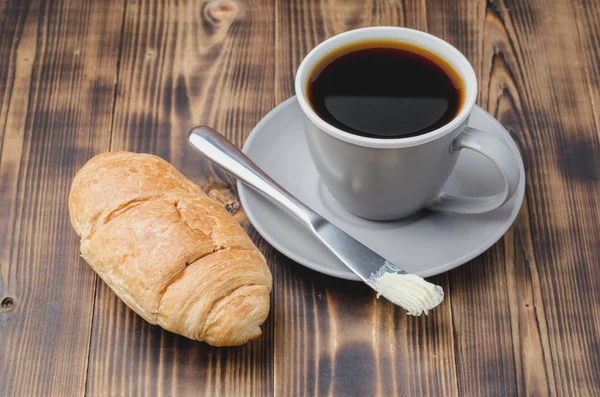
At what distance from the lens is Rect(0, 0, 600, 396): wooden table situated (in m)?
0.98

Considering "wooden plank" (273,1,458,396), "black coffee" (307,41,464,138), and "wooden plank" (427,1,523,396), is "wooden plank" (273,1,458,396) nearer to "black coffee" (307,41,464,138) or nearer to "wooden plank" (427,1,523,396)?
"wooden plank" (427,1,523,396)

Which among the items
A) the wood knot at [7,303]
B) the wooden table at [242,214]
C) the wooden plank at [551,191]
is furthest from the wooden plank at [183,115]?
the wooden plank at [551,191]

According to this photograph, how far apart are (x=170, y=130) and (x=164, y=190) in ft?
0.86

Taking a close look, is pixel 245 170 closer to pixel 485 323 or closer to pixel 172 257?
pixel 172 257

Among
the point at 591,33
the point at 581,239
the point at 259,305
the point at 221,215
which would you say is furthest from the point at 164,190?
the point at 591,33

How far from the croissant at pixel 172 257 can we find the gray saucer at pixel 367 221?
0.06 m

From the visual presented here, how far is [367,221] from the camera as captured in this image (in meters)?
1.07

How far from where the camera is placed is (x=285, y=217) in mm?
1062

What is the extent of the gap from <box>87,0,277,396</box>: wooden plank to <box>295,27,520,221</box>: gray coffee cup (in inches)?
6.9

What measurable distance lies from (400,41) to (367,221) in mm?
263

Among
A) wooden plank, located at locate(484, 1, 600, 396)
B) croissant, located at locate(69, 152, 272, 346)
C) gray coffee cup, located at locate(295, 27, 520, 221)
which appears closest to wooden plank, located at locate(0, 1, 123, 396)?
croissant, located at locate(69, 152, 272, 346)

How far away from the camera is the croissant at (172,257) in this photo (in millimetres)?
925

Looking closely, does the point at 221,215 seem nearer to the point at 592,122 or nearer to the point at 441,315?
the point at 441,315

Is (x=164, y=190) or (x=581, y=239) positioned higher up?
(x=164, y=190)
